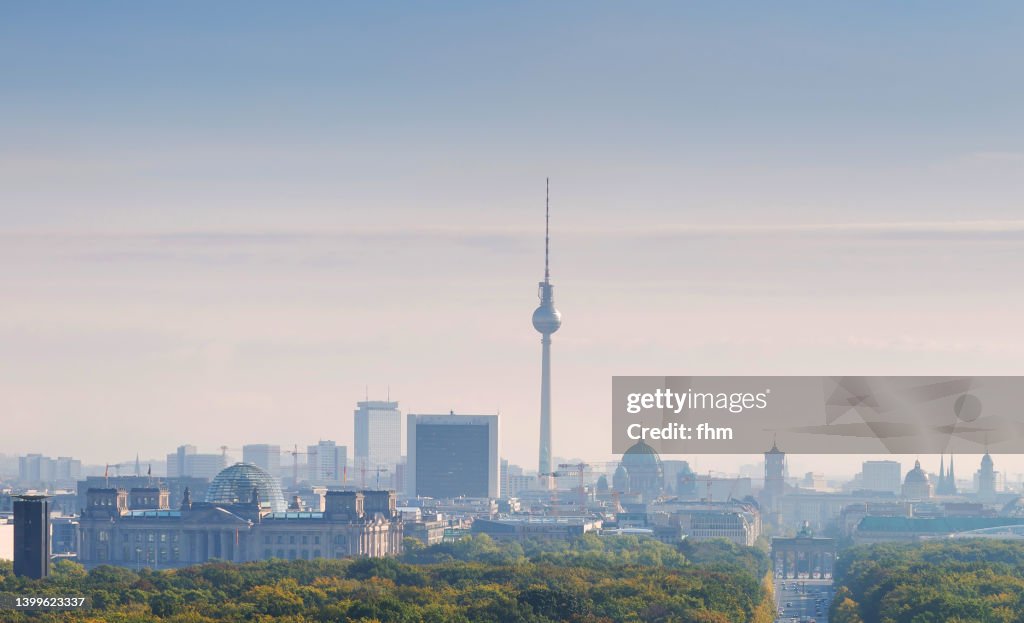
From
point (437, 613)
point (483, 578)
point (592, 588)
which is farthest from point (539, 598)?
point (483, 578)

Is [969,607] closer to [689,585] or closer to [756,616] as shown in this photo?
[756,616]

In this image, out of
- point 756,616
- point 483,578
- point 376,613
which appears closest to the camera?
point 376,613

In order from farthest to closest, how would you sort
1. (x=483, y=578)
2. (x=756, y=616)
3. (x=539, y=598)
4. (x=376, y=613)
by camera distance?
(x=483, y=578) < (x=756, y=616) < (x=539, y=598) < (x=376, y=613)

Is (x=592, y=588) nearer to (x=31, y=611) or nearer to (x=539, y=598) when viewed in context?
(x=539, y=598)

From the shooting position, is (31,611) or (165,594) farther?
(165,594)

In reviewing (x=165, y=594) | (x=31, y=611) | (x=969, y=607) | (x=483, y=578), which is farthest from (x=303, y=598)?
(x=969, y=607)

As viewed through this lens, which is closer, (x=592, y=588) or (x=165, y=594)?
(x=165, y=594)
